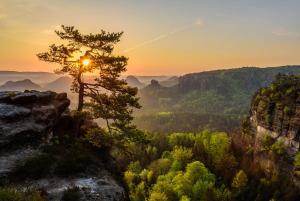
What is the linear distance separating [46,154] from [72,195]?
702 cm

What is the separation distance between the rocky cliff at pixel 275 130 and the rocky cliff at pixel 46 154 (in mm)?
84948

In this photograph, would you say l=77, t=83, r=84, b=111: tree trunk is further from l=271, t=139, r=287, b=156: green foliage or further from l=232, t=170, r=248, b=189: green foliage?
l=271, t=139, r=287, b=156: green foliage

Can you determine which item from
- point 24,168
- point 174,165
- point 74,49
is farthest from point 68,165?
point 174,165

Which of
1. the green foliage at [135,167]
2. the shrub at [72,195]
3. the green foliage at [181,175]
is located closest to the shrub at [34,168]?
the shrub at [72,195]

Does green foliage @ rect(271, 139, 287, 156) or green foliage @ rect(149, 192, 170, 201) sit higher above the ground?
green foliage @ rect(271, 139, 287, 156)

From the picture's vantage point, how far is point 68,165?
31.7 metres

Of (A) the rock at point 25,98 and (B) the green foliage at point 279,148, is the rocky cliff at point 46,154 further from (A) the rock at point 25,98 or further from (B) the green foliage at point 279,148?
(B) the green foliage at point 279,148

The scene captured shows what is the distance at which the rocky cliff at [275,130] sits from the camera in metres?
112

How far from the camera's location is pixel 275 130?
12175 centimetres

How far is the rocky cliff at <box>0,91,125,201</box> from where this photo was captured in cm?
2939

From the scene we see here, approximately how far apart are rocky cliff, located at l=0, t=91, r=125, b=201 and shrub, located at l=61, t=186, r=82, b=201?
252 millimetres

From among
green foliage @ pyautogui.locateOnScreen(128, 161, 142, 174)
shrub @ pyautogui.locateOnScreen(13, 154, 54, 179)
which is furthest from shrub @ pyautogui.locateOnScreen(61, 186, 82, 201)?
green foliage @ pyautogui.locateOnScreen(128, 161, 142, 174)

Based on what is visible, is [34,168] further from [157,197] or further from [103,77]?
[157,197]

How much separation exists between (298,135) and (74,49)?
283 feet
